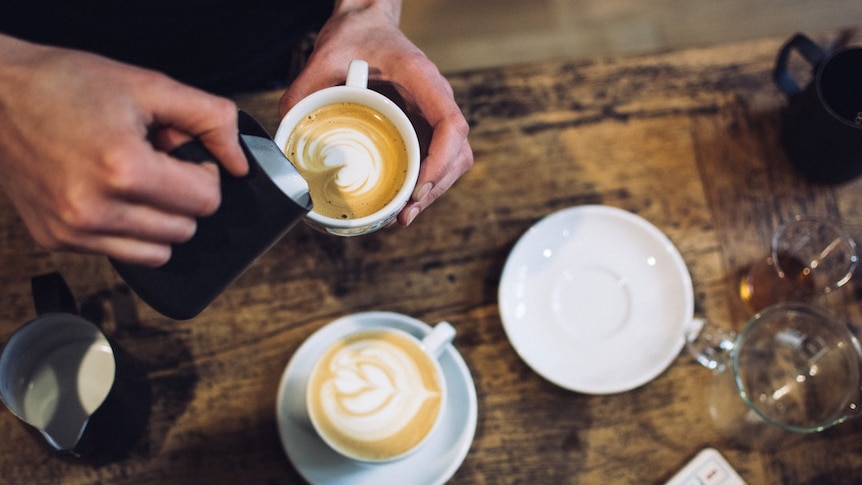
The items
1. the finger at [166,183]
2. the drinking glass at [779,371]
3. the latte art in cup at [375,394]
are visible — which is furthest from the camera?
the drinking glass at [779,371]

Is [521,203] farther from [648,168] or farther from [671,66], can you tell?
[671,66]

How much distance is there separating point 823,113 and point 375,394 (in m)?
0.82

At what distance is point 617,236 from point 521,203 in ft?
0.57

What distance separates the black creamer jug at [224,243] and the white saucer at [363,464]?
0.40m

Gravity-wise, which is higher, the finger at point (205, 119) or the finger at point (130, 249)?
the finger at point (205, 119)

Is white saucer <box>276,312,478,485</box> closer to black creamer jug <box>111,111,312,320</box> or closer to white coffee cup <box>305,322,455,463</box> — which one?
white coffee cup <box>305,322,455,463</box>

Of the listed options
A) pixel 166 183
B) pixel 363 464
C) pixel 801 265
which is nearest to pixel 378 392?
pixel 363 464

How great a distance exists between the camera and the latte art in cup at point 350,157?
855 millimetres

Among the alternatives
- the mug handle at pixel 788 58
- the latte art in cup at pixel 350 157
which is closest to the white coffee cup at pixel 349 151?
the latte art in cup at pixel 350 157

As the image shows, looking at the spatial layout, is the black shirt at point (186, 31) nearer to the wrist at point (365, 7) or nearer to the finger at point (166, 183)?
the wrist at point (365, 7)

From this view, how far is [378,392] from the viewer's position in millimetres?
997

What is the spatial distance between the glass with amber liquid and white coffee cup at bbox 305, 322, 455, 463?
0.54 m

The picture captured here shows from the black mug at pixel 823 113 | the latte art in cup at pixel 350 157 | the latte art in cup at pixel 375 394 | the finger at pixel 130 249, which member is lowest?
the latte art in cup at pixel 375 394

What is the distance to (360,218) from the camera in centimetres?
81
